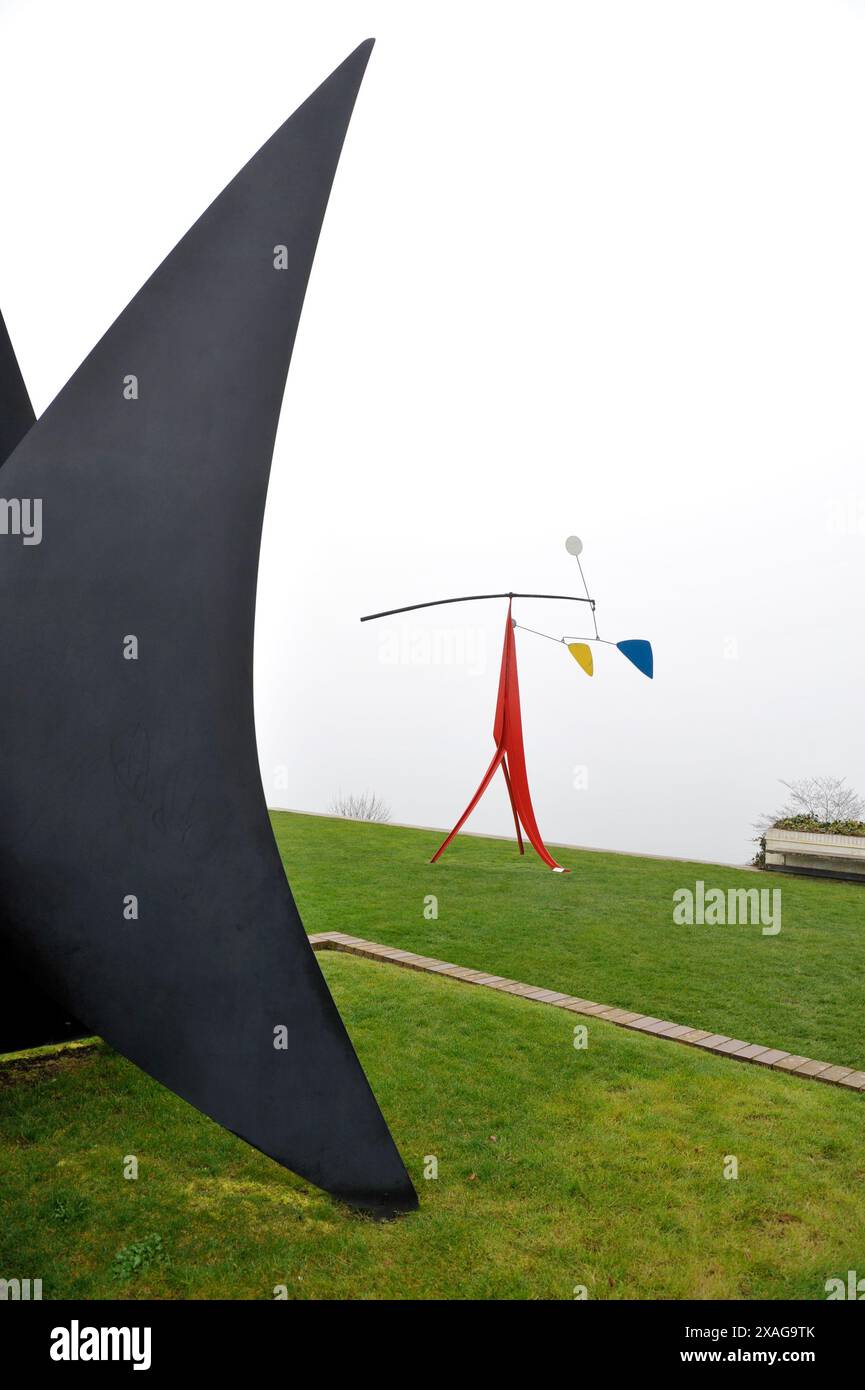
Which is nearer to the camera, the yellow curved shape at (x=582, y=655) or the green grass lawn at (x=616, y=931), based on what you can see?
the green grass lawn at (x=616, y=931)

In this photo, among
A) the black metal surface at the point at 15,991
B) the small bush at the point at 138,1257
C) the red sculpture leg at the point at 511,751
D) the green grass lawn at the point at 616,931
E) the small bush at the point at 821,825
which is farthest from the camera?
the small bush at the point at 821,825

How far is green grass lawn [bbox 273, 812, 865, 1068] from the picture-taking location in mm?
6527

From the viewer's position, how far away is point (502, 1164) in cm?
415

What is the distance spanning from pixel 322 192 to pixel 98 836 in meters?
2.71

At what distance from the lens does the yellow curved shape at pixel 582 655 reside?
11.9m

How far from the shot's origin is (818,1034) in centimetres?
606

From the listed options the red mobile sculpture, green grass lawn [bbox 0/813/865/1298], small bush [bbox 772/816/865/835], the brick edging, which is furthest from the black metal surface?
small bush [bbox 772/816/865/835]

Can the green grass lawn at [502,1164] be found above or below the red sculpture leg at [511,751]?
below

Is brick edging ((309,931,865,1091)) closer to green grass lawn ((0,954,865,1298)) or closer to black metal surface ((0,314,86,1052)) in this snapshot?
green grass lawn ((0,954,865,1298))

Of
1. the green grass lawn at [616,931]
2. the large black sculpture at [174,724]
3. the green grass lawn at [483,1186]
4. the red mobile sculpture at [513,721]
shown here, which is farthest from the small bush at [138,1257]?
the red mobile sculpture at [513,721]

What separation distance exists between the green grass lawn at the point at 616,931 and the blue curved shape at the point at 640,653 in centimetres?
247

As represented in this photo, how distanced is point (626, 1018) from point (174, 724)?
380 cm

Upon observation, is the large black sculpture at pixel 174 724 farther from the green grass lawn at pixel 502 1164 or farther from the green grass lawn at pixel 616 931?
the green grass lawn at pixel 616 931
